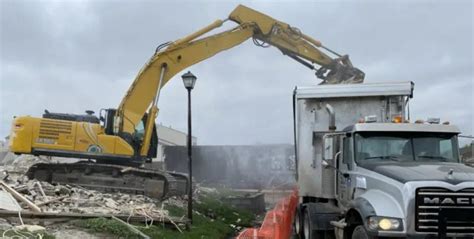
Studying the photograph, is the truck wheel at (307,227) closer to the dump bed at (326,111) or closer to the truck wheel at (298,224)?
the truck wheel at (298,224)

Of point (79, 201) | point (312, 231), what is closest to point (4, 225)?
point (79, 201)

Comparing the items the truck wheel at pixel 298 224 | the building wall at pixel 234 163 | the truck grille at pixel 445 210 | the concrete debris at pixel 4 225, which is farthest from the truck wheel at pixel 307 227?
the building wall at pixel 234 163

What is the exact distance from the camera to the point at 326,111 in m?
11.6

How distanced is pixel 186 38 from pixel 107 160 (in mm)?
4652

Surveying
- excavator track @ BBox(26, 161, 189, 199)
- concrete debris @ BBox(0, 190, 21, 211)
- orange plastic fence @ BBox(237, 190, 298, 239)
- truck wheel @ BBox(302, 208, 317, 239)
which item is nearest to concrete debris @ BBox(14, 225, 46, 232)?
concrete debris @ BBox(0, 190, 21, 211)

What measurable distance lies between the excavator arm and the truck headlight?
8871mm

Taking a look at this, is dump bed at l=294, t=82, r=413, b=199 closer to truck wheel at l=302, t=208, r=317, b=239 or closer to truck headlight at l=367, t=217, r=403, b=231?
truck wheel at l=302, t=208, r=317, b=239

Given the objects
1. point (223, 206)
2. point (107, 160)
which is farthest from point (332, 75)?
point (107, 160)

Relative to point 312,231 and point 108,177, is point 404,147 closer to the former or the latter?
point 312,231

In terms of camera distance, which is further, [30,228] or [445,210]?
[30,228]

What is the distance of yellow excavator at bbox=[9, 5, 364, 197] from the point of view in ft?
50.5

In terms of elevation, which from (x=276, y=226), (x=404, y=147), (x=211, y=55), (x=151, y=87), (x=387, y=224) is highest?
(x=211, y=55)

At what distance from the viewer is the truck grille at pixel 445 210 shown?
7.14 meters

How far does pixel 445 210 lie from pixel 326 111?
4.74 m
